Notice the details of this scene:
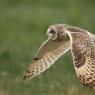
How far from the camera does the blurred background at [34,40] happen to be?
13945 mm

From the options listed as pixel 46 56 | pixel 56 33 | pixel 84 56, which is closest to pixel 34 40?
pixel 46 56

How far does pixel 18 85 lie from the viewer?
46.3 feet

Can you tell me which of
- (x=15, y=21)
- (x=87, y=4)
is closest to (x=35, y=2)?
(x=87, y=4)

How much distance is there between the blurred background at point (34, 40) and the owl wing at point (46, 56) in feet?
2.63

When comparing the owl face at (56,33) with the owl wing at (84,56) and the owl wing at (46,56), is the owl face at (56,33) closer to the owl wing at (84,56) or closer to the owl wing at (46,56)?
the owl wing at (46,56)

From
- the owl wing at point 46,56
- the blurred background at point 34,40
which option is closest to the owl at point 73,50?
the owl wing at point 46,56

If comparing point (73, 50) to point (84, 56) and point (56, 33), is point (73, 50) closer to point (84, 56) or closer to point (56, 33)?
point (84, 56)

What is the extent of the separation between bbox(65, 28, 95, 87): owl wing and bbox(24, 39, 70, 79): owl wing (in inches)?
40.9

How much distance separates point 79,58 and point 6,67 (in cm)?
449

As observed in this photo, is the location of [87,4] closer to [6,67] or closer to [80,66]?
[6,67]

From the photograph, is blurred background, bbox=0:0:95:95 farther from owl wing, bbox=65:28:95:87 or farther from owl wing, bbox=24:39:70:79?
owl wing, bbox=65:28:95:87

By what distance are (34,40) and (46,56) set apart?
6.13 meters

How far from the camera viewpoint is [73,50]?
36.3ft

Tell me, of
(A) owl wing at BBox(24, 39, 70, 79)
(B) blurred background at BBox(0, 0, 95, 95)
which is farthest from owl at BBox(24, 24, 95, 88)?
(B) blurred background at BBox(0, 0, 95, 95)
